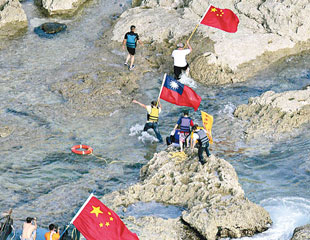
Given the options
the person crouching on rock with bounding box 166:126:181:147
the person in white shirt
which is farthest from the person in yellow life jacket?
the person in white shirt

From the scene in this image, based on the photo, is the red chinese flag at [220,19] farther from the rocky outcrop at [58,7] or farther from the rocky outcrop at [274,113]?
the rocky outcrop at [58,7]

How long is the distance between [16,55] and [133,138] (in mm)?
7092

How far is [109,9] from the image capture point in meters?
23.8

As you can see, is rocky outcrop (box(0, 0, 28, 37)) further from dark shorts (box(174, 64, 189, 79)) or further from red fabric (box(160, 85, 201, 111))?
red fabric (box(160, 85, 201, 111))

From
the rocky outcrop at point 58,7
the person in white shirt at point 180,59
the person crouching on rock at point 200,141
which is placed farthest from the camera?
the rocky outcrop at point 58,7

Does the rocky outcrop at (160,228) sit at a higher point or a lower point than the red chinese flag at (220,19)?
lower

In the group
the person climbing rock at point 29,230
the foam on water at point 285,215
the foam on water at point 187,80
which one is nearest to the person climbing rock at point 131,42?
the foam on water at point 187,80

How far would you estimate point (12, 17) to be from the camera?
2228 centimetres

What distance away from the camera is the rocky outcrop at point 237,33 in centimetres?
1864

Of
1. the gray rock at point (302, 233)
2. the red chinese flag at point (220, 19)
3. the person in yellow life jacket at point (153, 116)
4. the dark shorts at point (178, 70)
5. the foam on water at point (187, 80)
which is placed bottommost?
the foam on water at point (187, 80)

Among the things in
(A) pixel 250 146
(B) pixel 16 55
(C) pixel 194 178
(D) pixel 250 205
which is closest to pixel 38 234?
(C) pixel 194 178

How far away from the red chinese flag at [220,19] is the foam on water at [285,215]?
22.6ft

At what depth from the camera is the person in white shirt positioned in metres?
17.5

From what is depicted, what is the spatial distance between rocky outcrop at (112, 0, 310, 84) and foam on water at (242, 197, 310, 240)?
712 centimetres
